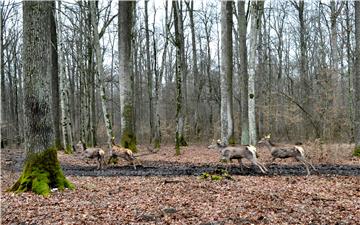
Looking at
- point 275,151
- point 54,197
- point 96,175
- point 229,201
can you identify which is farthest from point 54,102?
point 229,201

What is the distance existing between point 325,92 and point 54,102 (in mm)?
16712

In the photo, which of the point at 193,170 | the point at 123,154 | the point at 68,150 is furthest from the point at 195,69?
the point at 193,170

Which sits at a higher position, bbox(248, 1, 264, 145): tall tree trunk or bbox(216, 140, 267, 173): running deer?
bbox(248, 1, 264, 145): tall tree trunk

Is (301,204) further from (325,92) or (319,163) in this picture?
(325,92)

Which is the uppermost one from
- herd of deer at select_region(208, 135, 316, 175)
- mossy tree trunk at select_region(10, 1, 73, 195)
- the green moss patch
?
mossy tree trunk at select_region(10, 1, 73, 195)

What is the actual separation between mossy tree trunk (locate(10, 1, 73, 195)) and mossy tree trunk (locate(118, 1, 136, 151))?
31.8 ft

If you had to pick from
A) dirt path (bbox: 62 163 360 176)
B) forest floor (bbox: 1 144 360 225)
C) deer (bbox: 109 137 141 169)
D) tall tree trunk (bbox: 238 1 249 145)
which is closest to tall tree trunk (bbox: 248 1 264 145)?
tall tree trunk (bbox: 238 1 249 145)

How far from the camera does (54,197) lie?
9.70 m

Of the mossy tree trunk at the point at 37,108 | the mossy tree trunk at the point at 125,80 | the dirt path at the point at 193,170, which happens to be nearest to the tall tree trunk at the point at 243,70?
the mossy tree trunk at the point at 125,80

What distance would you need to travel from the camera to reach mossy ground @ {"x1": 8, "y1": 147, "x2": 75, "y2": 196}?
10125 mm

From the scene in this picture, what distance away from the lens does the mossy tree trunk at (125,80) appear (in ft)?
66.5

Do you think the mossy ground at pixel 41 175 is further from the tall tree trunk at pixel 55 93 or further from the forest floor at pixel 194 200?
the tall tree trunk at pixel 55 93

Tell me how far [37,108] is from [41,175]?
168 cm

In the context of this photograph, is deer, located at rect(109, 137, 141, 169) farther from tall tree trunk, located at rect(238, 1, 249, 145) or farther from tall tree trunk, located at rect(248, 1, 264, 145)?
tall tree trunk, located at rect(238, 1, 249, 145)
